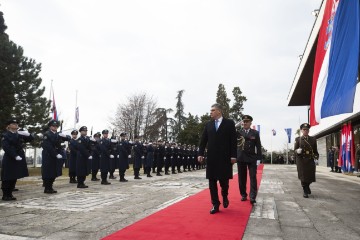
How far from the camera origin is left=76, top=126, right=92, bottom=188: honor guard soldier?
9570mm

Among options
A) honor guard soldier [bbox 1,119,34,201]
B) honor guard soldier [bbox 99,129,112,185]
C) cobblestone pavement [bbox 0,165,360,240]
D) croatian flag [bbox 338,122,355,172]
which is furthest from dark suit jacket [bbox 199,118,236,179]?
croatian flag [bbox 338,122,355,172]

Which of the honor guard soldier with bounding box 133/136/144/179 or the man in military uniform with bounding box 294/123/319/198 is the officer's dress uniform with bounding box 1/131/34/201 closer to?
the honor guard soldier with bounding box 133/136/144/179

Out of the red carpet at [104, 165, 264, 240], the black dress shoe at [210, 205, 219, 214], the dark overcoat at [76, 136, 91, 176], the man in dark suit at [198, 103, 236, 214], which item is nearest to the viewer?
the red carpet at [104, 165, 264, 240]

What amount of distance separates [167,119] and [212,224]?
5384 centimetres

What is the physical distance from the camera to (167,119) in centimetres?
5828

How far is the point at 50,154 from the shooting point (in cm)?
825

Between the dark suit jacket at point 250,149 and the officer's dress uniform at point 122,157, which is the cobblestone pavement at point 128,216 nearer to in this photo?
the dark suit jacket at point 250,149

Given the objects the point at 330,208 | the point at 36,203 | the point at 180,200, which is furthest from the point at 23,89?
the point at 330,208

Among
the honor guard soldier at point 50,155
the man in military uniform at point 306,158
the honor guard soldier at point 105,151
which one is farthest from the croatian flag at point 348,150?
the honor guard soldier at point 50,155

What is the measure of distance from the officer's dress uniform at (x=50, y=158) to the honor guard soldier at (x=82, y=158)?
51.8 inches

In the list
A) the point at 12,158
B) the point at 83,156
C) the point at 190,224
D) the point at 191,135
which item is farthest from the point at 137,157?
the point at 191,135

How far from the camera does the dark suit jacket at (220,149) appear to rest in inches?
218

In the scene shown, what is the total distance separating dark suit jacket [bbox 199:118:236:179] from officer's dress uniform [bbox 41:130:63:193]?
4.50 m

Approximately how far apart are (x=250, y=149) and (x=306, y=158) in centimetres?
204
